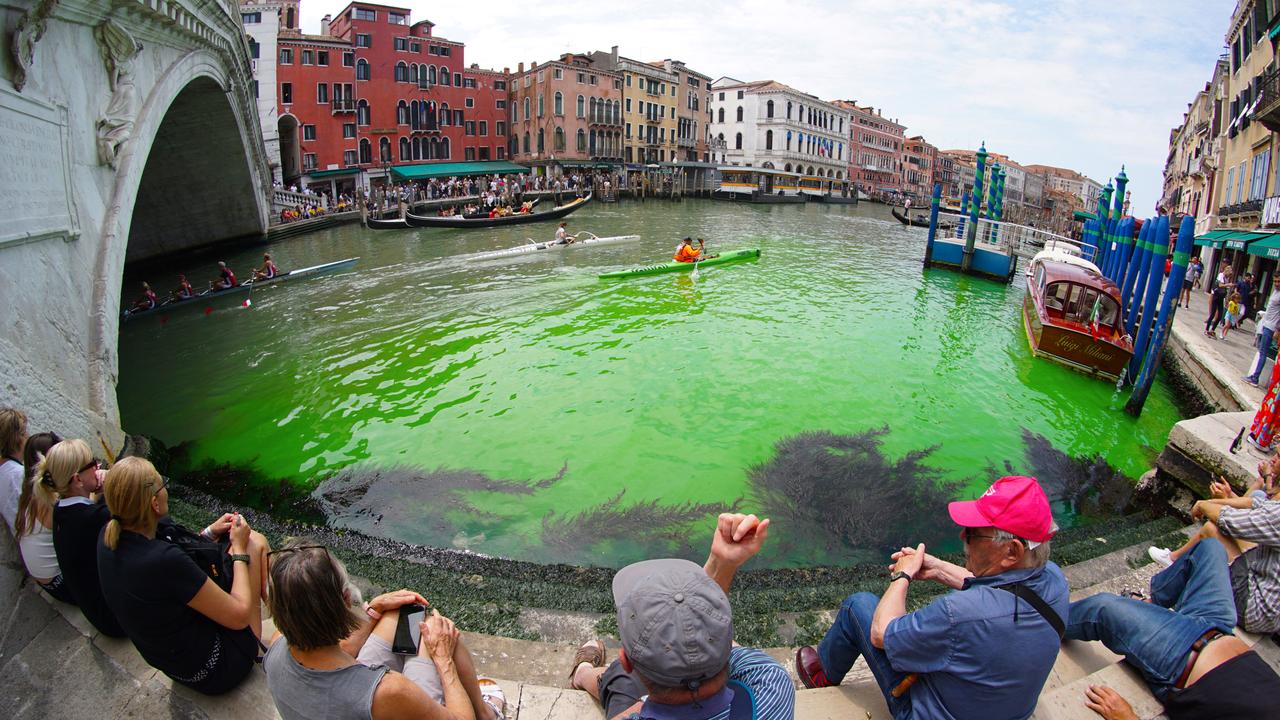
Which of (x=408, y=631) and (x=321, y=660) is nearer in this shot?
(x=321, y=660)

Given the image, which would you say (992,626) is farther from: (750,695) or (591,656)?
(591,656)

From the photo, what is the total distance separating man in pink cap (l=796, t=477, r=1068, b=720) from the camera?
2193 millimetres

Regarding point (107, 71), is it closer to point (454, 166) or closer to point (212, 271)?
point (212, 271)

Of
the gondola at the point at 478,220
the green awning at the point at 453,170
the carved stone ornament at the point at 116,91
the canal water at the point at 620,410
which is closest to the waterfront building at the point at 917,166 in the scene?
the green awning at the point at 453,170

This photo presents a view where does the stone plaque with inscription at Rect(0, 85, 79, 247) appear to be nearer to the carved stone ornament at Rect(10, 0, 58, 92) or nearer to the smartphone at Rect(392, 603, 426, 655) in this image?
the carved stone ornament at Rect(10, 0, 58, 92)

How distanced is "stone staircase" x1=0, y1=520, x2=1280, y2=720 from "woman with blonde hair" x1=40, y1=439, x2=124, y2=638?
0.93ft

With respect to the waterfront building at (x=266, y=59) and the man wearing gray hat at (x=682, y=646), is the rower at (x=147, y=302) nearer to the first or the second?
the man wearing gray hat at (x=682, y=646)

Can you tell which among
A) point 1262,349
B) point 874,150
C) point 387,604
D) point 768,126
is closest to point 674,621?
point 387,604

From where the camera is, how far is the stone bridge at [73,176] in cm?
561

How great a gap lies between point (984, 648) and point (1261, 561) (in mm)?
2250

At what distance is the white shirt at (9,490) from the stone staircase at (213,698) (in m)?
0.32

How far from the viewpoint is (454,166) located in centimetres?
4344

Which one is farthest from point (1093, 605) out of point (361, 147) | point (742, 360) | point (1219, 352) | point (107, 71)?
point (361, 147)

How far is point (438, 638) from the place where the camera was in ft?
7.94
